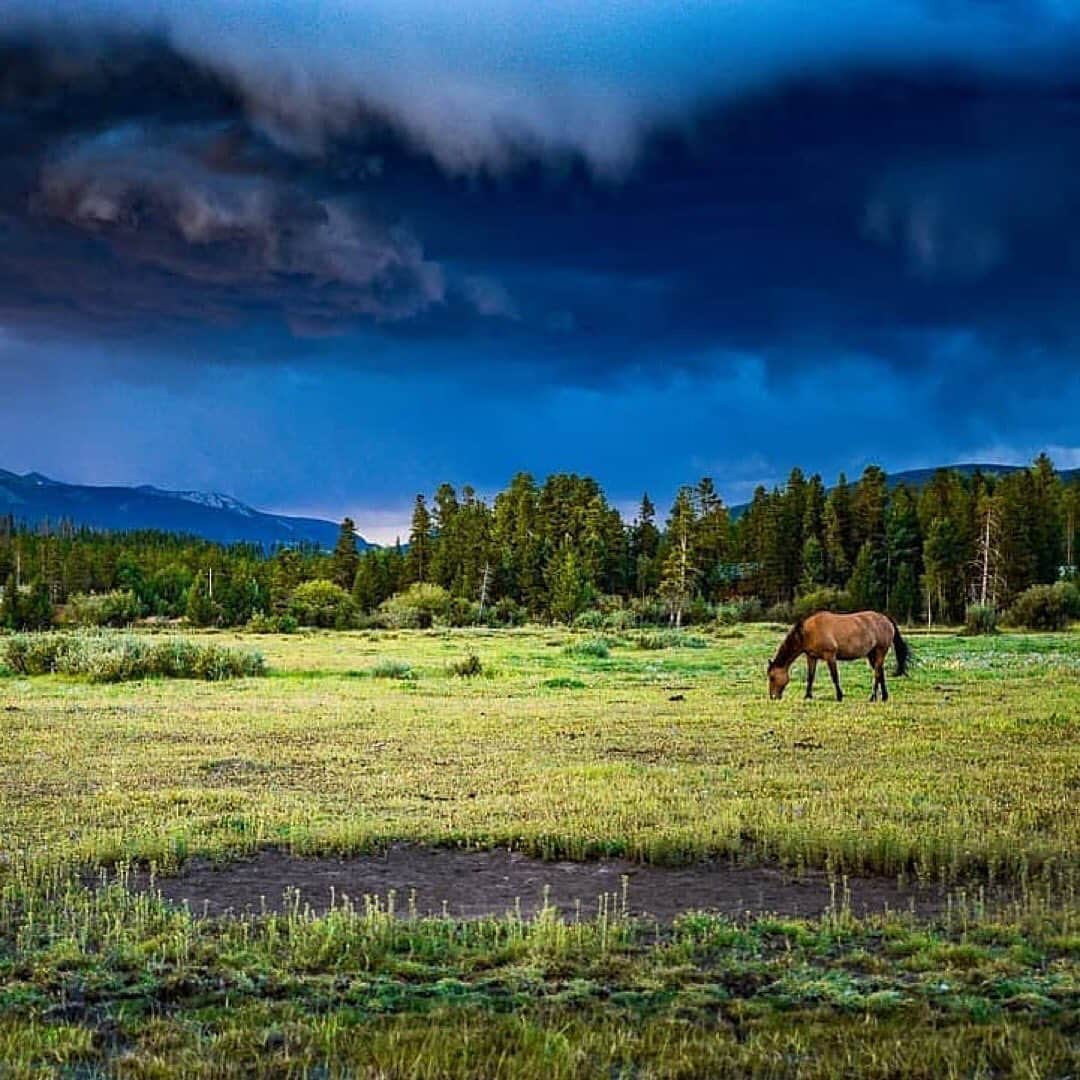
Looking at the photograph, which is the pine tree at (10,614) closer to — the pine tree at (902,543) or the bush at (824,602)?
the bush at (824,602)

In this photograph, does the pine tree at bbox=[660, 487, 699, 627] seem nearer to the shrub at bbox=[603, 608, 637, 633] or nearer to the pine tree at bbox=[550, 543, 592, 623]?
the shrub at bbox=[603, 608, 637, 633]

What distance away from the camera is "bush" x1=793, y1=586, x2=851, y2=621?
79.3 meters

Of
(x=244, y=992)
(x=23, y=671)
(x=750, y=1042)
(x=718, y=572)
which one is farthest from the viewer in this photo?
(x=718, y=572)

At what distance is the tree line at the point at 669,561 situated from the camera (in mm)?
79438

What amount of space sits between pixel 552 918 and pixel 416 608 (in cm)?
7361

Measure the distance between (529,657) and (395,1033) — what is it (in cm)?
3467

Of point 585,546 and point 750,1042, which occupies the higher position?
point 585,546

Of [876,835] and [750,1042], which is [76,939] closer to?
[750,1042]

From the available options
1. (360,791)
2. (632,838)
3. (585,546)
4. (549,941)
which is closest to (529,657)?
(360,791)

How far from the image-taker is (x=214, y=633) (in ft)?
223

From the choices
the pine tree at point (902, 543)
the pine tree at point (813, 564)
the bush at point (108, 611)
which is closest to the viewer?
the bush at point (108, 611)

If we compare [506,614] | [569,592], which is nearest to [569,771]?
[569,592]

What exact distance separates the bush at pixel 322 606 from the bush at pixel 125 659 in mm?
43532

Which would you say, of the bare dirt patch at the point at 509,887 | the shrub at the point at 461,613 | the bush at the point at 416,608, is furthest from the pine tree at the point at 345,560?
the bare dirt patch at the point at 509,887
